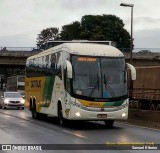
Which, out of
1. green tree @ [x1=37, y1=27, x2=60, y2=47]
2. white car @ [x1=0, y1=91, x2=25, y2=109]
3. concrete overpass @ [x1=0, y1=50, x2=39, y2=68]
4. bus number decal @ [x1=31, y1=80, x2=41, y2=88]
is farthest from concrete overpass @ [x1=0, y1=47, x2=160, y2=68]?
green tree @ [x1=37, y1=27, x2=60, y2=47]

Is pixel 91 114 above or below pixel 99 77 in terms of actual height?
below

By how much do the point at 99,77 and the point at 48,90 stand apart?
15.6 ft

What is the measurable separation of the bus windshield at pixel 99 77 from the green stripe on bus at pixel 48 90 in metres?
3.11

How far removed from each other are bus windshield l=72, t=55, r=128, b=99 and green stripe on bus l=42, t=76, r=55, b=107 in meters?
3.11

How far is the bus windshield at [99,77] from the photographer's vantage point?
1975cm

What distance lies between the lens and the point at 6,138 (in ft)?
52.3

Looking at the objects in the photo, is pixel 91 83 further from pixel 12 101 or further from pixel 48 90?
pixel 12 101

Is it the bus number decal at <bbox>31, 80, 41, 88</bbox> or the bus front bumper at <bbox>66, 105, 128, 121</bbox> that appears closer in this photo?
the bus front bumper at <bbox>66, 105, 128, 121</bbox>

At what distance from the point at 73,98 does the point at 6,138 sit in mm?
4404

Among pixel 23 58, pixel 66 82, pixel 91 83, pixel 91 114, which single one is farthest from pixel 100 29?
pixel 91 114

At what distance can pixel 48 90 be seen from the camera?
78.9 ft

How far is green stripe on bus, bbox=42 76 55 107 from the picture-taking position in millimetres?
23328

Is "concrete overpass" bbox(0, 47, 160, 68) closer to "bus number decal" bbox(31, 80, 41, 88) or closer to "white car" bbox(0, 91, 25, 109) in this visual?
"white car" bbox(0, 91, 25, 109)

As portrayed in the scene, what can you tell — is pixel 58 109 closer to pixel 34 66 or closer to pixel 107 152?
pixel 34 66
